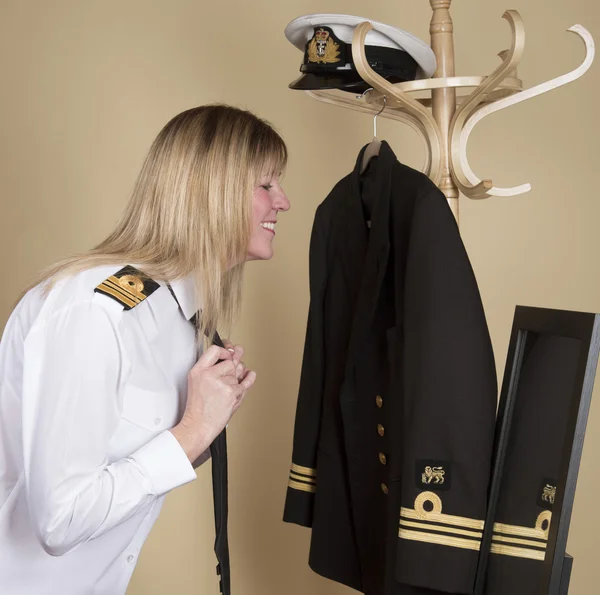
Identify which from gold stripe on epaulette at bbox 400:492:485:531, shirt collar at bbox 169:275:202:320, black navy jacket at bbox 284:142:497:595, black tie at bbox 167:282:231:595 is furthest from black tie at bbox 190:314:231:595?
gold stripe on epaulette at bbox 400:492:485:531

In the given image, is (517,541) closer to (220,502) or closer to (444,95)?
(220,502)

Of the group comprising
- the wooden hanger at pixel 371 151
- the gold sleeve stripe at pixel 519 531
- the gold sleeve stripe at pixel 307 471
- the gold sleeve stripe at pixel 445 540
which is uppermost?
the wooden hanger at pixel 371 151

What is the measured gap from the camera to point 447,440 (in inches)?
60.4

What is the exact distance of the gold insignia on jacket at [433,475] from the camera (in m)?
1.53

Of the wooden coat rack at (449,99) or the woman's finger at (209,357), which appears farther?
the wooden coat rack at (449,99)

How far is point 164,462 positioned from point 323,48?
991 mm

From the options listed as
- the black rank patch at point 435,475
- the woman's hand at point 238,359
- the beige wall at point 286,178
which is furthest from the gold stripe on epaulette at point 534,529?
the beige wall at point 286,178

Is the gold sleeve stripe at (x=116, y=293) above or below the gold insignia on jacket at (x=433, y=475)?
above

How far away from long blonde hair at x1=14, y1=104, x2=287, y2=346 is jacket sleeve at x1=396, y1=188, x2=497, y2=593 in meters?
0.44

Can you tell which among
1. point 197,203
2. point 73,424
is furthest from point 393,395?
point 73,424

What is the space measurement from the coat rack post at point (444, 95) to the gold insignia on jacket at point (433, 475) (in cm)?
63

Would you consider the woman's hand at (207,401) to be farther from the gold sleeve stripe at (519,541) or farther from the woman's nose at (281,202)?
the gold sleeve stripe at (519,541)

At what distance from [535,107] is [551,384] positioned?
1534mm

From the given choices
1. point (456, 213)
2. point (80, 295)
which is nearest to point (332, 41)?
point (456, 213)
